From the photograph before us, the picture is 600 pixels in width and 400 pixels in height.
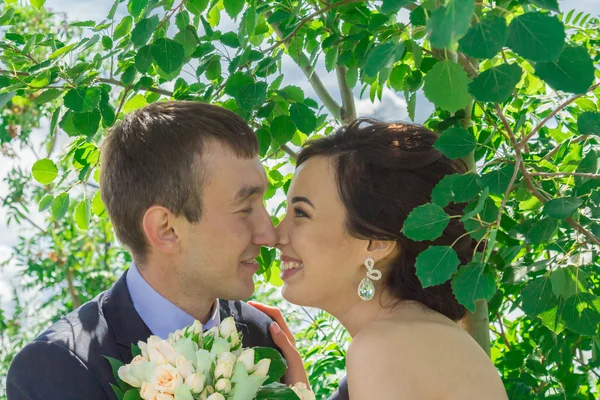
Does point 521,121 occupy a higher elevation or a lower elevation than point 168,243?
higher

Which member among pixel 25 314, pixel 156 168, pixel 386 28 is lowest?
pixel 25 314

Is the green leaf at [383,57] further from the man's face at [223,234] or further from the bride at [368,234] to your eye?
the man's face at [223,234]

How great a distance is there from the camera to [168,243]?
244cm

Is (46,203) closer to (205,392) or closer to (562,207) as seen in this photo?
(205,392)

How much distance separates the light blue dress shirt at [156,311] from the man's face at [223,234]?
8 centimetres

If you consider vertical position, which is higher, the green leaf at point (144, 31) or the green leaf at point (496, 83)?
the green leaf at point (144, 31)

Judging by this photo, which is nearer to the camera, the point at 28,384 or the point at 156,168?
the point at 28,384

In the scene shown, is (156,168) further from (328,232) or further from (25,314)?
(25,314)

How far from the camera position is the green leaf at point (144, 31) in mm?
2092

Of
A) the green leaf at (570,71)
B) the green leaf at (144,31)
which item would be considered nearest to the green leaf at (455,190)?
the green leaf at (570,71)

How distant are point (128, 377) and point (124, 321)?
387mm

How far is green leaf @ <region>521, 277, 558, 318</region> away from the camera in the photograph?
6.81 ft

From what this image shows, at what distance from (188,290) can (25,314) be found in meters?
5.79

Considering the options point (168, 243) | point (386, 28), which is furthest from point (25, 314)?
point (386, 28)
